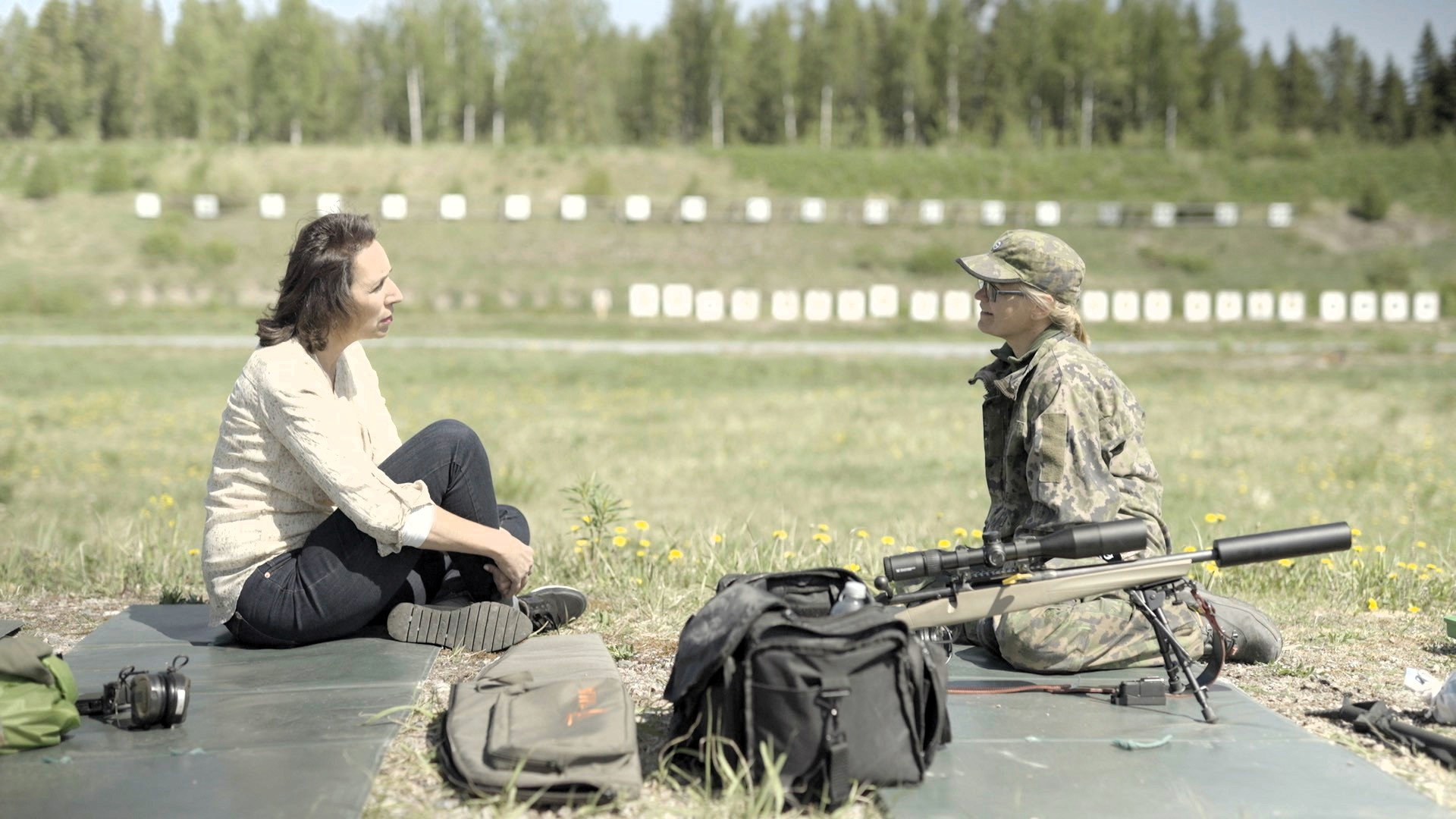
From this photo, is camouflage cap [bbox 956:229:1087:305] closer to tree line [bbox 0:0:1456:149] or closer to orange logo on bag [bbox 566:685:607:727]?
orange logo on bag [bbox 566:685:607:727]

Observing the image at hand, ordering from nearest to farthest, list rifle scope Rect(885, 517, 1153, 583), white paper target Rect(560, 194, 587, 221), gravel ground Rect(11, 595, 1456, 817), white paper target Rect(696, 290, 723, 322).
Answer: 1. gravel ground Rect(11, 595, 1456, 817)
2. rifle scope Rect(885, 517, 1153, 583)
3. white paper target Rect(696, 290, 723, 322)
4. white paper target Rect(560, 194, 587, 221)

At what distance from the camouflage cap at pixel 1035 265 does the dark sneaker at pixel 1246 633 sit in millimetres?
1215

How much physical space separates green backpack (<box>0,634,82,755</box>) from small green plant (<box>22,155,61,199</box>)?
48.0 m

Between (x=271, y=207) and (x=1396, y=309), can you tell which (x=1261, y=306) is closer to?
(x=1396, y=309)

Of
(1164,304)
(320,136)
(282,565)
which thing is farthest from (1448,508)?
(320,136)

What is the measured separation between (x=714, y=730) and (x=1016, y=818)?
0.79m

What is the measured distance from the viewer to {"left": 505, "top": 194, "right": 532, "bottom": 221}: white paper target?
4506 centimetres

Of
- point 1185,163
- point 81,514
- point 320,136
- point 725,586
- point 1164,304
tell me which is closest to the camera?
point 725,586

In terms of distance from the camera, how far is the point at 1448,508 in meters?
9.86

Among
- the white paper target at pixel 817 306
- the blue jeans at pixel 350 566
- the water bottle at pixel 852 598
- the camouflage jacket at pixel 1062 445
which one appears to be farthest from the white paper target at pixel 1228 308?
the water bottle at pixel 852 598

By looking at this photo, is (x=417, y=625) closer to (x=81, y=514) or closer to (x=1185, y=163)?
(x=81, y=514)

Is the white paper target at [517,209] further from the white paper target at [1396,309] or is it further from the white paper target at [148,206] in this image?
the white paper target at [1396,309]

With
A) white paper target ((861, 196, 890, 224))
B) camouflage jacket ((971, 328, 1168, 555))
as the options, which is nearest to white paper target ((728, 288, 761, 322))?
white paper target ((861, 196, 890, 224))

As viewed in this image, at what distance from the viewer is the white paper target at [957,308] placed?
1308 inches
